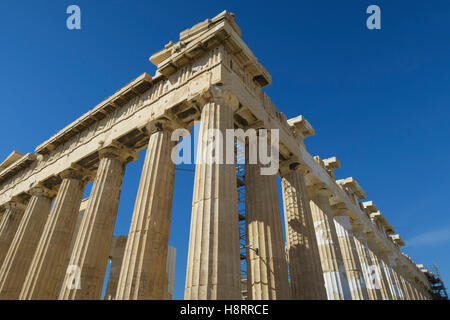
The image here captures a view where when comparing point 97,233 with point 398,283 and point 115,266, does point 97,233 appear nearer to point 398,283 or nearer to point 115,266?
point 115,266

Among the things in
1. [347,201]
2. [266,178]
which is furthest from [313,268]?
[347,201]

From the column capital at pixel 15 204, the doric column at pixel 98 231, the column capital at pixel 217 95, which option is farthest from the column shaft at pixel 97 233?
the column capital at pixel 15 204

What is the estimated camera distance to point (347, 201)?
27250mm

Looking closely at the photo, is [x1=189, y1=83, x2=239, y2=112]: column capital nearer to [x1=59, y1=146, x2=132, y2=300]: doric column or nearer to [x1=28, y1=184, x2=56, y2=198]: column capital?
[x1=59, y1=146, x2=132, y2=300]: doric column

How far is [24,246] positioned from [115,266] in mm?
7947

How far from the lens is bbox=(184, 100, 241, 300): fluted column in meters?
9.36

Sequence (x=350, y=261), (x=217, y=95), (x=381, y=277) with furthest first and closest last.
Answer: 1. (x=381, y=277)
2. (x=350, y=261)
3. (x=217, y=95)

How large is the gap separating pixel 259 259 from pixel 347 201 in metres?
17.4

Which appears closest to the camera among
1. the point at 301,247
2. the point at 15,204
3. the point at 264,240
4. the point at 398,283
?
the point at 264,240

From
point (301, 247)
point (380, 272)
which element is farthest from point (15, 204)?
point (380, 272)

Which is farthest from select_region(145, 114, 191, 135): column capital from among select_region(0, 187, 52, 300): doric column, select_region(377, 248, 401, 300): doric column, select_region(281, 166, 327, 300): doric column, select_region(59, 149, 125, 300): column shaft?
select_region(377, 248, 401, 300): doric column

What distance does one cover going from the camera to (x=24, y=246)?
20.4 meters

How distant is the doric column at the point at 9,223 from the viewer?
23.6 m
